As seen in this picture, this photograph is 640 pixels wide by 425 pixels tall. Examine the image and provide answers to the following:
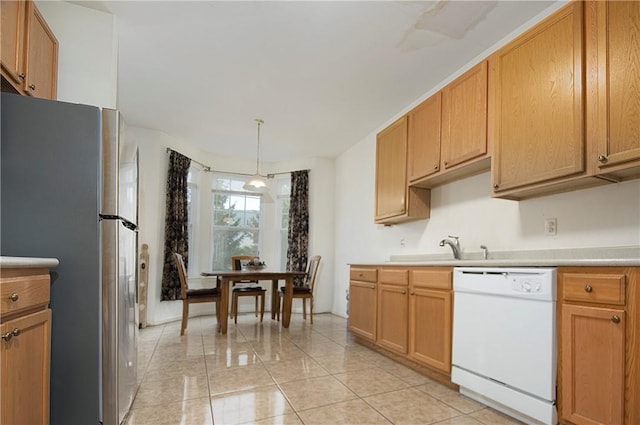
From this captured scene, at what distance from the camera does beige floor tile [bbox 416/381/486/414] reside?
2047mm

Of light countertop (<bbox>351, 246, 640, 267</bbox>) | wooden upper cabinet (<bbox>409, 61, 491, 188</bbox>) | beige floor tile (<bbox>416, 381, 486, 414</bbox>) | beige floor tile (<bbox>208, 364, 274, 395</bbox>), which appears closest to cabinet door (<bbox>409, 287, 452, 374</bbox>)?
beige floor tile (<bbox>416, 381, 486, 414</bbox>)

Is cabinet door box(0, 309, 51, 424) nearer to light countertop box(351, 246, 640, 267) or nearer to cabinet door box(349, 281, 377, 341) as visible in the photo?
light countertop box(351, 246, 640, 267)

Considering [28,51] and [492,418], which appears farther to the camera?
[492,418]

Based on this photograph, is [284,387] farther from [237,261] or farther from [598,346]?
[237,261]

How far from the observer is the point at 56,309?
1538mm

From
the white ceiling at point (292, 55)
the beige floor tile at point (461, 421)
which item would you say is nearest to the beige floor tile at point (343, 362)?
the beige floor tile at point (461, 421)

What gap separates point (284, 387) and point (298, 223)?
3617 millimetres

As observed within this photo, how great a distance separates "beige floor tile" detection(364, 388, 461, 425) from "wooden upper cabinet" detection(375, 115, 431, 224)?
172 centimetres

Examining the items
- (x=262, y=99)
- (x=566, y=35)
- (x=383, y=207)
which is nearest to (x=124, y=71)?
(x=262, y=99)

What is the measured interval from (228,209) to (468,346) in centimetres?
469

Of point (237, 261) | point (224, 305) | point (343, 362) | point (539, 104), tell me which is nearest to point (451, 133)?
point (539, 104)

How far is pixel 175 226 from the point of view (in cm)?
481

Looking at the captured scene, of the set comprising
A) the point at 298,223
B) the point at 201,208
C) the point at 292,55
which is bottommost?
the point at 298,223

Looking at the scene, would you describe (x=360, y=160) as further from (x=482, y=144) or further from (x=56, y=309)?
(x=56, y=309)
